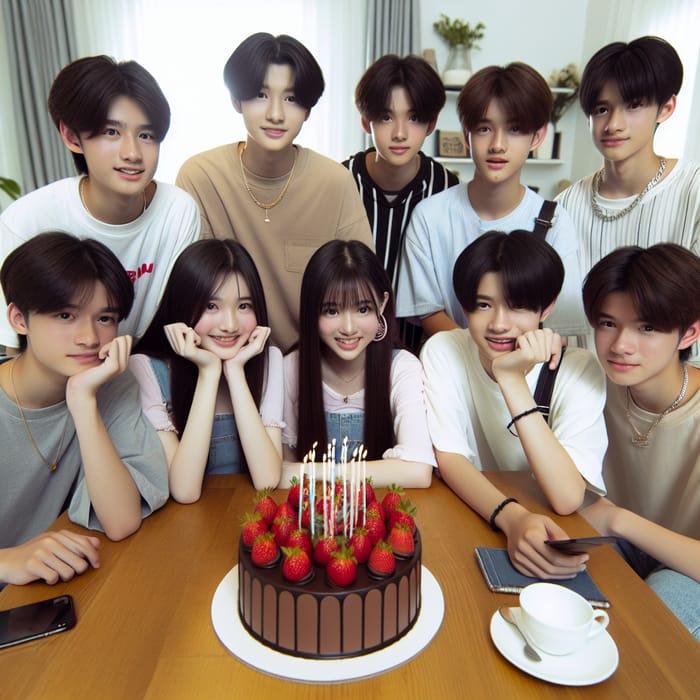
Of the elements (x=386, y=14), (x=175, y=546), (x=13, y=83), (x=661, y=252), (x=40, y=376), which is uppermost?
(x=386, y=14)

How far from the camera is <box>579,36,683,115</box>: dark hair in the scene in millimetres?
1946

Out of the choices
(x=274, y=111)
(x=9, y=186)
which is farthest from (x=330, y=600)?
(x=9, y=186)

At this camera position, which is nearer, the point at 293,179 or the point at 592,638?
the point at 592,638

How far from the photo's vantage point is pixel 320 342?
6.08 ft

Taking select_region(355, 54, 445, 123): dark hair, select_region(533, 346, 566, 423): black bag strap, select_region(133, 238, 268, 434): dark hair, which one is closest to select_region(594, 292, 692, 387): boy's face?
select_region(533, 346, 566, 423): black bag strap

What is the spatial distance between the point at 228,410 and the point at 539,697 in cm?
116

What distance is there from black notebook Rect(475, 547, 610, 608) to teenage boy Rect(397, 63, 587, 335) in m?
1.09

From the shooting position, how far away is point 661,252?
1518 millimetres

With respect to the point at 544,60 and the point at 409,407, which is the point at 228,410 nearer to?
the point at 409,407

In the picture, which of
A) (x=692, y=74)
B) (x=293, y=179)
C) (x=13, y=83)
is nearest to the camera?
(x=293, y=179)

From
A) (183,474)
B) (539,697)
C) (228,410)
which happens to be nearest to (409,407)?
(228,410)

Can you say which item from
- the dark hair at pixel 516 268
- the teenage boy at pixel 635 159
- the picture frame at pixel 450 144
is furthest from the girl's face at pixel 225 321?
the picture frame at pixel 450 144

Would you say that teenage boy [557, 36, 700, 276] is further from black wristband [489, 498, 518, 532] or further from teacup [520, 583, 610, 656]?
teacup [520, 583, 610, 656]

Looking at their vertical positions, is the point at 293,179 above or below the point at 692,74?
below
